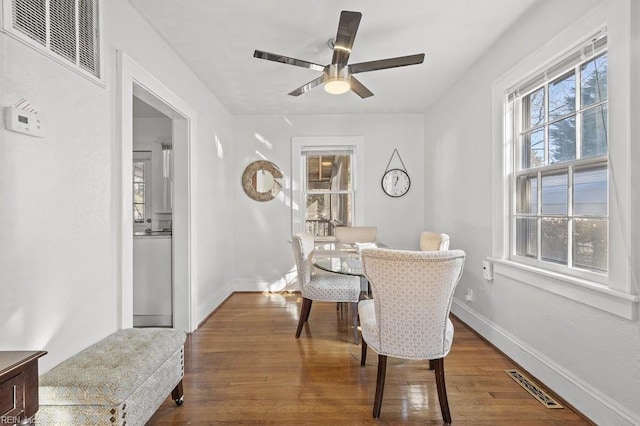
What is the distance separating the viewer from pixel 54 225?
5.11 ft

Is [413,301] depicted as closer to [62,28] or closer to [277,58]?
[277,58]

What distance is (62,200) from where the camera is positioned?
1604 millimetres

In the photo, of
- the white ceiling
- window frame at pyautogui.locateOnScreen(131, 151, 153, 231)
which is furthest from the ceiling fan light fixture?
window frame at pyautogui.locateOnScreen(131, 151, 153, 231)

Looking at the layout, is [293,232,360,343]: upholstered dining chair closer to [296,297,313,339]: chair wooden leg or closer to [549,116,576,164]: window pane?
[296,297,313,339]: chair wooden leg

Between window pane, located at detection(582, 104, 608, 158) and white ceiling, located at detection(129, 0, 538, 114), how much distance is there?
918 millimetres

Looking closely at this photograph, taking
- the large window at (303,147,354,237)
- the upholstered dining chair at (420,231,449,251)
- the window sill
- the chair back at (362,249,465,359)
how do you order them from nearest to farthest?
the window sill → the chair back at (362,249,465,359) → the upholstered dining chair at (420,231,449,251) → the large window at (303,147,354,237)

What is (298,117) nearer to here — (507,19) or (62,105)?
(507,19)

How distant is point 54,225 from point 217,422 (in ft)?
4.48

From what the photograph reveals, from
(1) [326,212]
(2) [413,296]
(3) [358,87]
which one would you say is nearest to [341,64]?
(3) [358,87]

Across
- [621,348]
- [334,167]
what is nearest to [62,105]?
[621,348]

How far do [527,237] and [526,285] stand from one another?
1.26 ft

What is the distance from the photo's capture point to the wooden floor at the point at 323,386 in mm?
1817

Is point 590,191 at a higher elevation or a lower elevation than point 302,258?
higher

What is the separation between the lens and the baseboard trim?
1630mm
